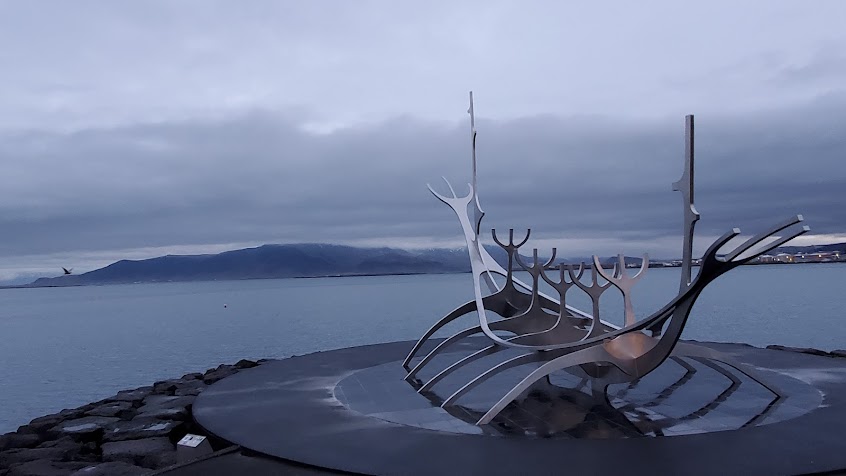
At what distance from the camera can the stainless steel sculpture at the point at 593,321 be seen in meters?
10.4

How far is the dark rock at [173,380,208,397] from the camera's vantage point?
16828 mm

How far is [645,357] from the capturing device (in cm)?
1144

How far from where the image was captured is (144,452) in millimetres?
11516

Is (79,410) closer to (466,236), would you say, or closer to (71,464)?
(71,464)

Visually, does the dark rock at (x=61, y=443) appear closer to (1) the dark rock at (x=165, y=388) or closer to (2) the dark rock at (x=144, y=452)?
(2) the dark rock at (x=144, y=452)

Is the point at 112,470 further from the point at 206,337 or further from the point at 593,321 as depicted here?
the point at 206,337

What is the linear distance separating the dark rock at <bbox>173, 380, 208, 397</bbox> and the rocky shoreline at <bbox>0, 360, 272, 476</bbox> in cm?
3

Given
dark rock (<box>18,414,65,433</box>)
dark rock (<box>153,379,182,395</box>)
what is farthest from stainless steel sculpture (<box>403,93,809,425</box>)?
dark rock (<box>18,414,65,433</box>)

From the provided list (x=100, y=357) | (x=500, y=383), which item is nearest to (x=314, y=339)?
(x=100, y=357)

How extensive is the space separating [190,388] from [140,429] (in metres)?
4.91

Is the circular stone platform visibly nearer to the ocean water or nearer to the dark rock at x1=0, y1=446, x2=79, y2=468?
the dark rock at x1=0, y1=446, x2=79, y2=468

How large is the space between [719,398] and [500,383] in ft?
14.1

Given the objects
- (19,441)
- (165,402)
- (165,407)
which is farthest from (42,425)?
(165,407)

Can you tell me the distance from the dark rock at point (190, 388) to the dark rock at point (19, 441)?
11.2ft
